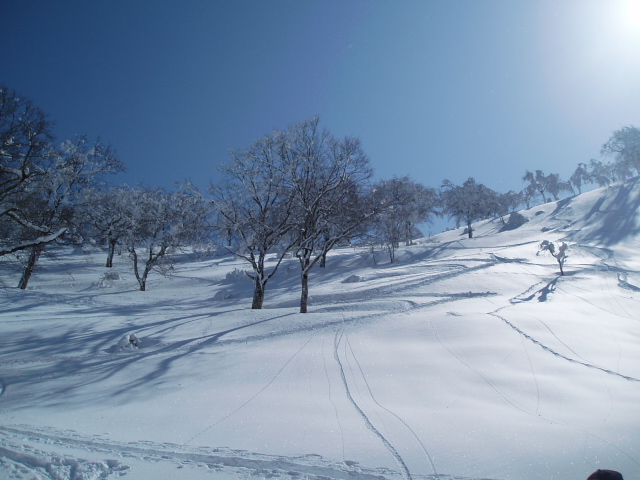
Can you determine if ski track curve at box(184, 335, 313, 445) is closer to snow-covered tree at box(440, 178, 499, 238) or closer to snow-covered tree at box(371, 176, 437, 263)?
snow-covered tree at box(371, 176, 437, 263)

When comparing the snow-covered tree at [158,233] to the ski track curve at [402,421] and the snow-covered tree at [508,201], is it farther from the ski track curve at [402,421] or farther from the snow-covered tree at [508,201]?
the snow-covered tree at [508,201]

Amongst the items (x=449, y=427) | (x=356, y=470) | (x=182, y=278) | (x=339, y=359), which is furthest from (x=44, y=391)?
(x=182, y=278)

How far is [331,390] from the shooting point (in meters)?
5.91

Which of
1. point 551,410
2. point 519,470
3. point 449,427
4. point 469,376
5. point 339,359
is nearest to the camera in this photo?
point 519,470

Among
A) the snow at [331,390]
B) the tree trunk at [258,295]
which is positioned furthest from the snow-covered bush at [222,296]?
the tree trunk at [258,295]

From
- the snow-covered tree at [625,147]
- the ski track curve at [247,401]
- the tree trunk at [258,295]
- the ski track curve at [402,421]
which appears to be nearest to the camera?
the ski track curve at [402,421]

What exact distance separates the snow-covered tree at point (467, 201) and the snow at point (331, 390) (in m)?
32.3

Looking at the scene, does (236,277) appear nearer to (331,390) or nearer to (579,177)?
(331,390)

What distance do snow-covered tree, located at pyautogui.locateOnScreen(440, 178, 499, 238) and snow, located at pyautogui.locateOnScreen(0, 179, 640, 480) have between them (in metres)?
32.3

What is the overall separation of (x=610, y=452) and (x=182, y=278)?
97.5 ft

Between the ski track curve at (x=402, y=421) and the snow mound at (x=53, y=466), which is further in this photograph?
the ski track curve at (x=402, y=421)

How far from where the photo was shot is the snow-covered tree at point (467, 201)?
151ft

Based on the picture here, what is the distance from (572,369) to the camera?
21.3ft

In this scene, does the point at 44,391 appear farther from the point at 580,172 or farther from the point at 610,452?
the point at 580,172
